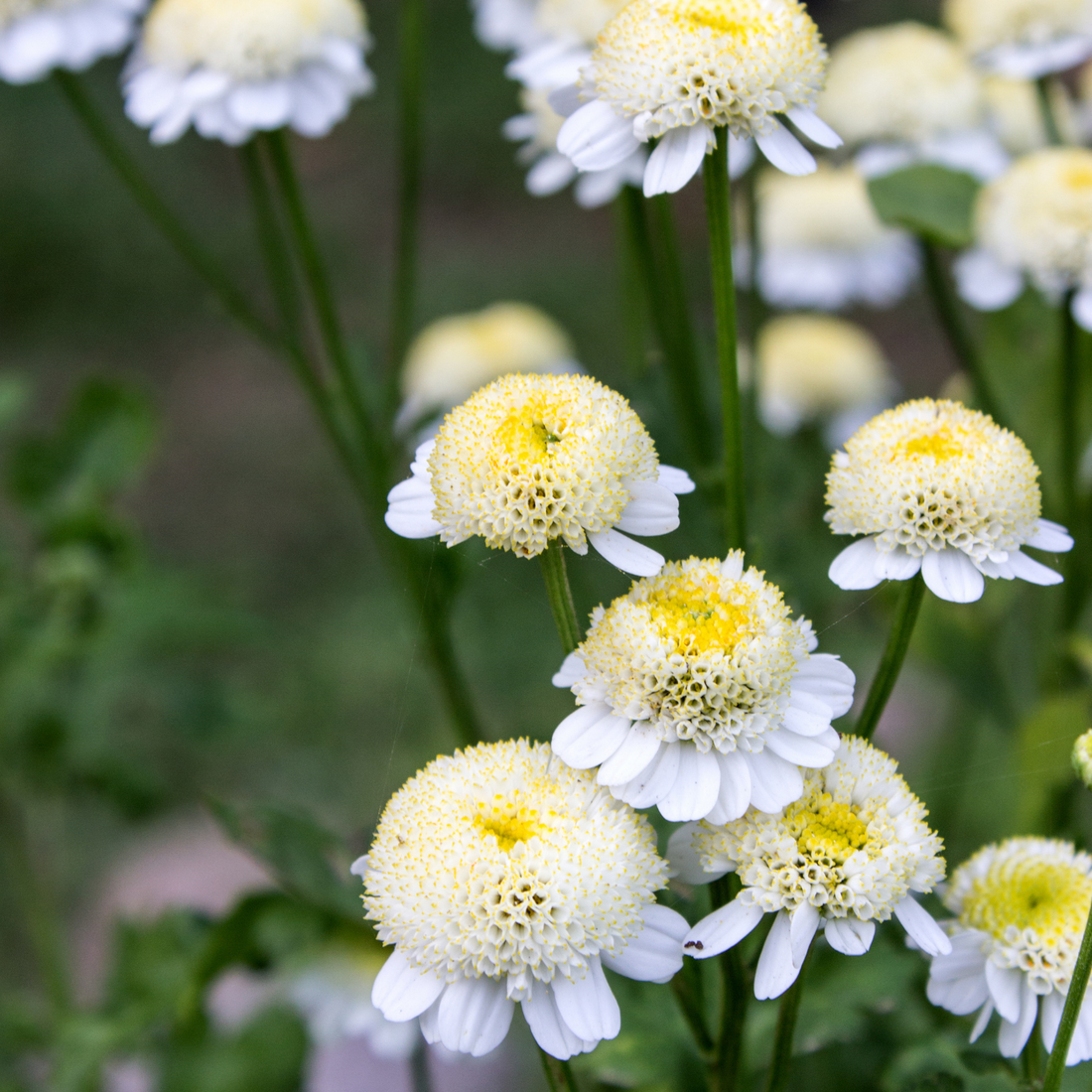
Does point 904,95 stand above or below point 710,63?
below

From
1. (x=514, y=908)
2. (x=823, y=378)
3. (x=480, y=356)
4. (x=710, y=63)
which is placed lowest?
(x=823, y=378)

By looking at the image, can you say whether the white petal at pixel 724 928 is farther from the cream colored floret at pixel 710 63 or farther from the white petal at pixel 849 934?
the cream colored floret at pixel 710 63

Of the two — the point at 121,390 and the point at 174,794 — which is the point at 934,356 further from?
the point at 121,390

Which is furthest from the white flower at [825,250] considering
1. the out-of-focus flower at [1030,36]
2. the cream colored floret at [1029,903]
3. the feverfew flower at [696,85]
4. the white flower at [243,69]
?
the cream colored floret at [1029,903]

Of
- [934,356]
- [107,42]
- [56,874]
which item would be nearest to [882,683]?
[107,42]

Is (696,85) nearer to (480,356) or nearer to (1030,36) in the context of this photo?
(1030,36)

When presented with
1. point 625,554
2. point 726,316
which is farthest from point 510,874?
point 726,316

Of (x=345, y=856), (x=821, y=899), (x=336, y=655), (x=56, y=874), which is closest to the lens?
(x=821, y=899)
